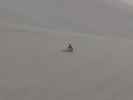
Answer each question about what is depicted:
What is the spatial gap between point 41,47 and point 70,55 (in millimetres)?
206

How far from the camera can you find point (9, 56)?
136 centimetres

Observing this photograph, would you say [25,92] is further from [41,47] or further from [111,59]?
[111,59]

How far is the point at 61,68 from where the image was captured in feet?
4.37

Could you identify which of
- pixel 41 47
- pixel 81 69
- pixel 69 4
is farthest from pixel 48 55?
pixel 69 4

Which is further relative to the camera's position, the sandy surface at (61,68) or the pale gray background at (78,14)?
the pale gray background at (78,14)

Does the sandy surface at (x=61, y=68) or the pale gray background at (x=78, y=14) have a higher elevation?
the pale gray background at (x=78, y=14)

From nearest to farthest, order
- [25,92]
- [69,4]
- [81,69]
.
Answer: [25,92] → [81,69] → [69,4]

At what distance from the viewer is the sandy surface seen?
1.10 metres

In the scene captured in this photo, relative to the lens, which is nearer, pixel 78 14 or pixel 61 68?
pixel 61 68

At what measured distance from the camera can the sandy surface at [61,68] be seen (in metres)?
1.10

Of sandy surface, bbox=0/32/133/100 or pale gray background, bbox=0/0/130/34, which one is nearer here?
sandy surface, bbox=0/32/133/100

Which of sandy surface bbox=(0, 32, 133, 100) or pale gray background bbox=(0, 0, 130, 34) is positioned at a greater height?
pale gray background bbox=(0, 0, 130, 34)

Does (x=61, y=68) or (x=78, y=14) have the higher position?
(x=78, y=14)

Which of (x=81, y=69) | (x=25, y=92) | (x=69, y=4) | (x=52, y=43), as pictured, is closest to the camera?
(x=25, y=92)
